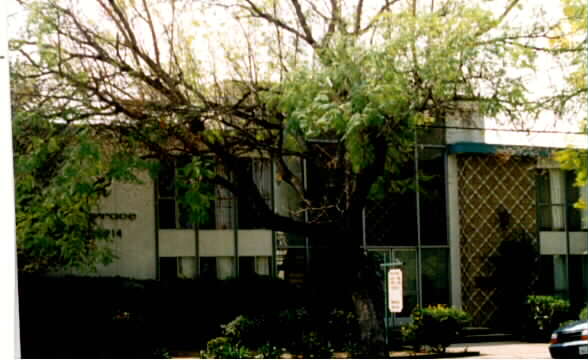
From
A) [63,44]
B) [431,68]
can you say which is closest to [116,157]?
[63,44]

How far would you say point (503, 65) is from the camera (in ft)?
45.4

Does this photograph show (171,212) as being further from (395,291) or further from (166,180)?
(395,291)

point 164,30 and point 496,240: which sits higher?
point 164,30

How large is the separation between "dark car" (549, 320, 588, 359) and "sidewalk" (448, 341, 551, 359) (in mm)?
1873

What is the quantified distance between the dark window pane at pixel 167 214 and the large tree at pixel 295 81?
349 centimetres

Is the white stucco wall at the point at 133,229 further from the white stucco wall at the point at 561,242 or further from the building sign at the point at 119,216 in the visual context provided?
the white stucco wall at the point at 561,242

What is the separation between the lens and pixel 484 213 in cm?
2225

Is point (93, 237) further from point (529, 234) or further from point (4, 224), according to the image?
point (4, 224)

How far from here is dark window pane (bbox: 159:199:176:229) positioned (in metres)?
20.4

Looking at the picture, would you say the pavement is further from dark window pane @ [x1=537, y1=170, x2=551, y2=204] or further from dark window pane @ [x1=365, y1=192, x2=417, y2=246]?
dark window pane @ [x1=537, y1=170, x2=551, y2=204]

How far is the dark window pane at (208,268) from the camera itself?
67.7ft

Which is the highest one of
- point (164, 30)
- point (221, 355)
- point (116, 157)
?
point (164, 30)

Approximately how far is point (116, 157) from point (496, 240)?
10392 mm

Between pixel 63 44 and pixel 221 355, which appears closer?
pixel 63 44
